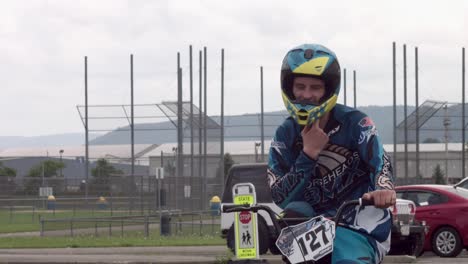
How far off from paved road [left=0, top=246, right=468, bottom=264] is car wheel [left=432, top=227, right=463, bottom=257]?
0.24m

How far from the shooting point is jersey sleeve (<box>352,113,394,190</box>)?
471 cm

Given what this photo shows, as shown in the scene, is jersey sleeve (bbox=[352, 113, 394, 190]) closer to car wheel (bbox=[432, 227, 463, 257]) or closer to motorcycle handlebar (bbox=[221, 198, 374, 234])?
motorcycle handlebar (bbox=[221, 198, 374, 234])

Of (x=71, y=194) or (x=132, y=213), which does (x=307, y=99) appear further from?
(x=71, y=194)

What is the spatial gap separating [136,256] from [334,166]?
13923 millimetres

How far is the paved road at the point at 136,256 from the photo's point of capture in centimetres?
1706

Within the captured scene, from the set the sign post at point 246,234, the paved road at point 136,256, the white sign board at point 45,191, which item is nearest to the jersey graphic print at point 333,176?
the sign post at point 246,234

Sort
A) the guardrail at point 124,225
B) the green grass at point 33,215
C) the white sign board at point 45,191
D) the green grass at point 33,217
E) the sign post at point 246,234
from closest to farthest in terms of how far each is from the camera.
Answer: the sign post at point 246,234 → the guardrail at point 124,225 → the green grass at point 33,217 → the green grass at point 33,215 → the white sign board at point 45,191

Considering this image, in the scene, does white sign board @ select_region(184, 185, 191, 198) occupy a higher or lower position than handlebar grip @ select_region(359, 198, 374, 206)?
lower

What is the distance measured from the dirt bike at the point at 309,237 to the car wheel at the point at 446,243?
15.7m

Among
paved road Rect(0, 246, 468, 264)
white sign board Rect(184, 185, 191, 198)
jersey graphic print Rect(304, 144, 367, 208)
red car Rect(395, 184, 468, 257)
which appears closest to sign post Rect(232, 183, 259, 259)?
jersey graphic print Rect(304, 144, 367, 208)

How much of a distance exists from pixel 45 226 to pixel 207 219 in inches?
246

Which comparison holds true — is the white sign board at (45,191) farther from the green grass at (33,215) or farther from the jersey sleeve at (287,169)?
the jersey sleeve at (287,169)

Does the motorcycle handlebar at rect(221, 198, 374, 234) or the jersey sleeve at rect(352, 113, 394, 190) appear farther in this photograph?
the jersey sleeve at rect(352, 113, 394, 190)

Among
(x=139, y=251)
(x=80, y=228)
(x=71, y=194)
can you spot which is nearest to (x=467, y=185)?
(x=139, y=251)
